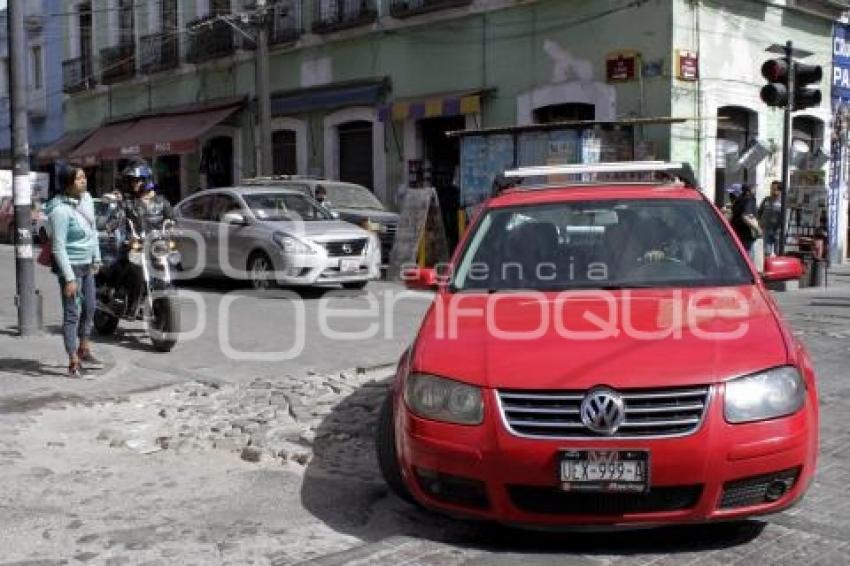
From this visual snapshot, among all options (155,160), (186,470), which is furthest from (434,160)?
(186,470)

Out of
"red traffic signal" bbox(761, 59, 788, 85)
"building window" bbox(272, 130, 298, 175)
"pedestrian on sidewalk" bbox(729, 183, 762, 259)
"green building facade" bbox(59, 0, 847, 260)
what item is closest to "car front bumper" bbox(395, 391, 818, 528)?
"red traffic signal" bbox(761, 59, 788, 85)

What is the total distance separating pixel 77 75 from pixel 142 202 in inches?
1037

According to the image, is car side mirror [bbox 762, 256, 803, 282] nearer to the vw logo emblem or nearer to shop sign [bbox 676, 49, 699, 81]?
the vw logo emblem

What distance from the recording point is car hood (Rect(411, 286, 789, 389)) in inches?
158

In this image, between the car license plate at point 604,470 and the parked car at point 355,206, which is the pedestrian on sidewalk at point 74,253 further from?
the parked car at point 355,206

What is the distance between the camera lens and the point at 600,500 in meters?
3.99

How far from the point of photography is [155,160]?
29.4 meters

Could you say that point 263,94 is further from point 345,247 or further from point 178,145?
point 345,247

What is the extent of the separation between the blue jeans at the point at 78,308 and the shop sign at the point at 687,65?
1150 centimetres

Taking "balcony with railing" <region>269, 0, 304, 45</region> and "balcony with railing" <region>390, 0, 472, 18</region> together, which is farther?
"balcony with railing" <region>269, 0, 304, 45</region>

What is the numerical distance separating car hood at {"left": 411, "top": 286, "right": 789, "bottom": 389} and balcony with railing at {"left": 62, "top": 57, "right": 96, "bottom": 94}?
101 ft

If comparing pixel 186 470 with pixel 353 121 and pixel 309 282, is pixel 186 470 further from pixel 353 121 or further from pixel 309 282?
pixel 353 121

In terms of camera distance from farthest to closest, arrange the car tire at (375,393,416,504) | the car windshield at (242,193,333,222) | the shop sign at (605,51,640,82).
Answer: the shop sign at (605,51,640,82) < the car windshield at (242,193,333,222) < the car tire at (375,393,416,504)

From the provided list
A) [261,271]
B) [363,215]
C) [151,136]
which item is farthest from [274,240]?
[151,136]
